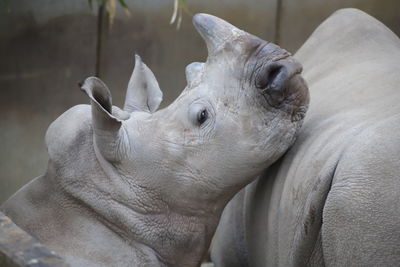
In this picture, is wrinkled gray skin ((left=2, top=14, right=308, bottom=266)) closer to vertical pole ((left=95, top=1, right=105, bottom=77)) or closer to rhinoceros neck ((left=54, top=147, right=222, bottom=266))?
rhinoceros neck ((left=54, top=147, right=222, bottom=266))

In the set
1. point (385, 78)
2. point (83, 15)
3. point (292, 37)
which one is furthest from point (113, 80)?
point (385, 78)

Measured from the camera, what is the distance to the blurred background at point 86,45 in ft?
16.5

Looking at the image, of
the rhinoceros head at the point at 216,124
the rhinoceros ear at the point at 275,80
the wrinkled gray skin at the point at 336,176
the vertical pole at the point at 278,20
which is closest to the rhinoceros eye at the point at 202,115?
the rhinoceros head at the point at 216,124

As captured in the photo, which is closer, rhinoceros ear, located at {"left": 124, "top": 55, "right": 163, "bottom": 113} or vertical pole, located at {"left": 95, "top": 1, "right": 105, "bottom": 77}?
rhinoceros ear, located at {"left": 124, "top": 55, "right": 163, "bottom": 113}

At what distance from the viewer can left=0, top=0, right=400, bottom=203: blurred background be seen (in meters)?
5.04

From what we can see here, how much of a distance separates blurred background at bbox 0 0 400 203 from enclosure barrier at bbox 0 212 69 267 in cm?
218

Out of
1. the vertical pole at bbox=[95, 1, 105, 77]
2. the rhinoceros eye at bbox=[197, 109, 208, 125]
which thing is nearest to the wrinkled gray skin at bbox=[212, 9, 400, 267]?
the rhinoceros eye at bbox=[197, 109, 208, 125]

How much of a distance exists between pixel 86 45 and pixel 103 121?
200 cm

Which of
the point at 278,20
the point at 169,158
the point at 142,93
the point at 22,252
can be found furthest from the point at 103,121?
the point at 278,20

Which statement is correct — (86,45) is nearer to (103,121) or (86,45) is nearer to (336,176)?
(103,121)

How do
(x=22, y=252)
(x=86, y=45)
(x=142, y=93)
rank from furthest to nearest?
(x=86, y=45), (x=142, y=93), (x=22, y=252)

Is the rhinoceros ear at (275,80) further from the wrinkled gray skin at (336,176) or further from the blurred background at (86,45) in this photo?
the blurred background at (86,45)

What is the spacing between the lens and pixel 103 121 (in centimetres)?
322

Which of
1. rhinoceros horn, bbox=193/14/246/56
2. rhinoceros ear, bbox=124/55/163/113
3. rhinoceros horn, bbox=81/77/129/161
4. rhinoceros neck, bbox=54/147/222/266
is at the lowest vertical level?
rhinoceros neck, bbox=54/147/222/266
